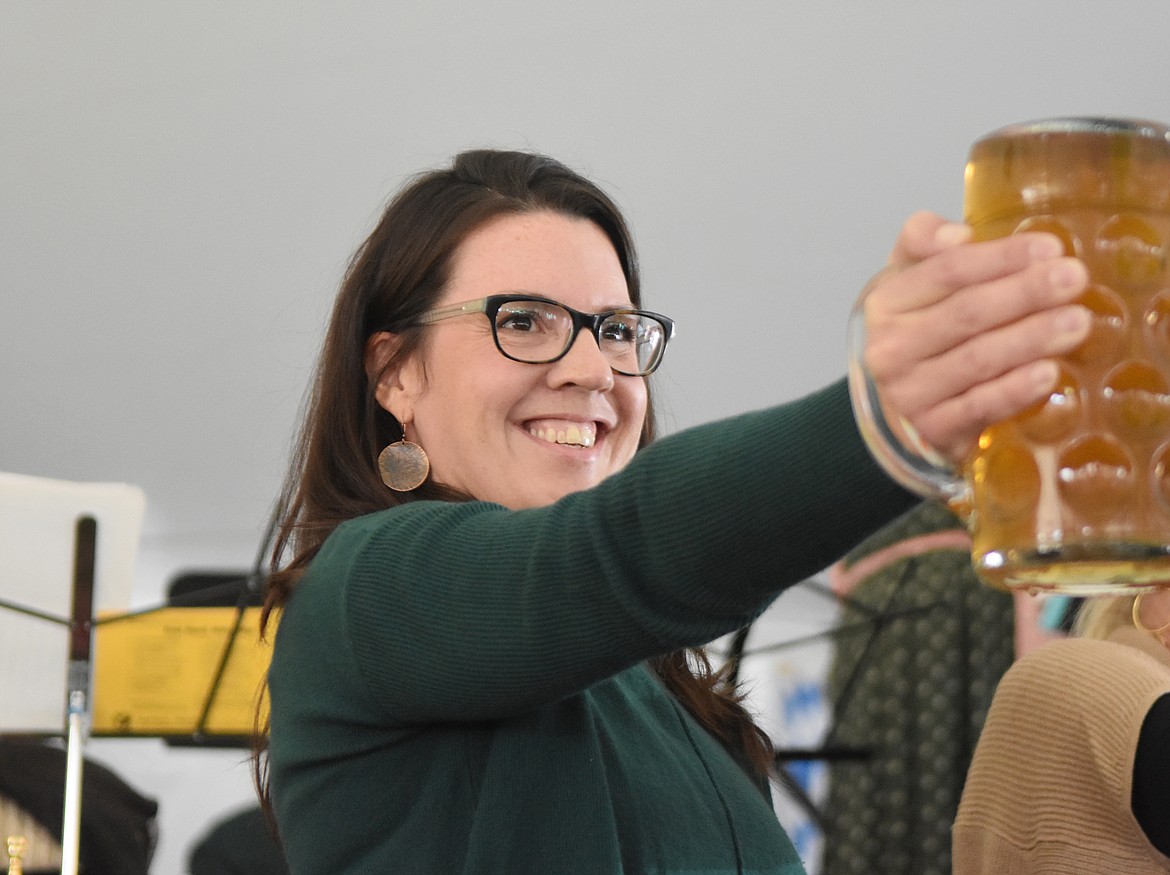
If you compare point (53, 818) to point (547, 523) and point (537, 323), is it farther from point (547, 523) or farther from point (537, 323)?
point (547, 523)

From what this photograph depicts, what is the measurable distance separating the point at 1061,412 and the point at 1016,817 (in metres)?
0.69

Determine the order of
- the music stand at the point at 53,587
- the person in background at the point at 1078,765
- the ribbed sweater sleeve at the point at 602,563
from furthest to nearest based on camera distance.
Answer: the music stand at the point at 53,587, the person in background at the point at 1078,765, the ribbed sweater sleeve at the point at 602,563

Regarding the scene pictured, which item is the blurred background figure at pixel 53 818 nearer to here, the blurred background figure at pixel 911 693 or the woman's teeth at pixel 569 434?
the blurred background figure at pixel 911 693

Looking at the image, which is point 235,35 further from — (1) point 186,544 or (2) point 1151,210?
(2) point 1151,210

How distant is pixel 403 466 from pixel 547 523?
46cm

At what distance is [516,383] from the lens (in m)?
1.08

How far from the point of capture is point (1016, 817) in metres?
1.07

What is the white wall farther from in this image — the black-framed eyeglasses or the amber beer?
the amber beer

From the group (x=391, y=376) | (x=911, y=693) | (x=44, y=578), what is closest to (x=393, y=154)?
(x=44, y=578)

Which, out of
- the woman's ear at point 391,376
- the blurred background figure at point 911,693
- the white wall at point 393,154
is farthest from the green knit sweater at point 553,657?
the white wall at point 393,154

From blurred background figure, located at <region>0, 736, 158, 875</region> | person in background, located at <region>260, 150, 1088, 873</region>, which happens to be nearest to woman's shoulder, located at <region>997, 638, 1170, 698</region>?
person in background, located at <region>260, 150, 1088, 873</region>

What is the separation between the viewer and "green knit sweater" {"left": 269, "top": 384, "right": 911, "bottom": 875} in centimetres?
61

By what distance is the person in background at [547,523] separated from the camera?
493mm

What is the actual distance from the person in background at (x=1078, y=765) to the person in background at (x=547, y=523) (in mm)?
180
